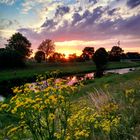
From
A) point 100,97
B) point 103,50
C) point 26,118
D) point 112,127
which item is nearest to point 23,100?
point 26,118

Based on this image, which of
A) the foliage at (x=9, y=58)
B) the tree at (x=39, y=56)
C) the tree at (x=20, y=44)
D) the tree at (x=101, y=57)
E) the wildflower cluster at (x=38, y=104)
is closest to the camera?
the wildflower cluster at (x=38, y=104)

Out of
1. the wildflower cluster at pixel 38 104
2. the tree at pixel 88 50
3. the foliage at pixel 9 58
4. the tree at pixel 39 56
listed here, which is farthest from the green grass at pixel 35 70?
the wildflower cluster at pixel 38 104

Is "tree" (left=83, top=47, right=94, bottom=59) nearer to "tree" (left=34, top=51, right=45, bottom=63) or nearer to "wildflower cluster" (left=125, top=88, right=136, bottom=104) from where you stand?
"tree" (left=34, top=51, right=45, bottom=63)

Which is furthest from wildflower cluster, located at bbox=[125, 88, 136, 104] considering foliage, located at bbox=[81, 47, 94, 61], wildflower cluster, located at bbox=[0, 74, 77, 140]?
foliage, located at bbox=[81, 47, 94, 61]

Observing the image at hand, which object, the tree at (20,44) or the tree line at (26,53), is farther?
the tree at (20,44)

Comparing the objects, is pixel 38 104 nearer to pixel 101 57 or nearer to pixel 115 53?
pixel 101 57

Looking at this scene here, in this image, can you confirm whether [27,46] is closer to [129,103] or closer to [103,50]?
[103,50]

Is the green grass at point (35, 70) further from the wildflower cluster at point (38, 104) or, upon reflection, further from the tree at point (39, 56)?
the wildflower cluster at point (38, 104)

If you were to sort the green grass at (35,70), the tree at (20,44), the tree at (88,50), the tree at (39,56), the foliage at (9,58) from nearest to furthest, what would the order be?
the green grass at (35,70)
the foliage at (9,58)
the tree at (20,44)
the tree at (39,56)
the tree at (88,50)

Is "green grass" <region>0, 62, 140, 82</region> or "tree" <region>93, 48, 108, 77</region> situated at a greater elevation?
"tree" <region>93, 48, 108, 77</region>

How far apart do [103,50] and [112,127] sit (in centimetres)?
→ 9725

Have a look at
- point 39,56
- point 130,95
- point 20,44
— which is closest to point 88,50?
point 39,56

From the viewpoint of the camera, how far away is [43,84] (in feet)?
27.5

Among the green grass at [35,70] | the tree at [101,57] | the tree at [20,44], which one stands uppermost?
the tree at [20,44]
